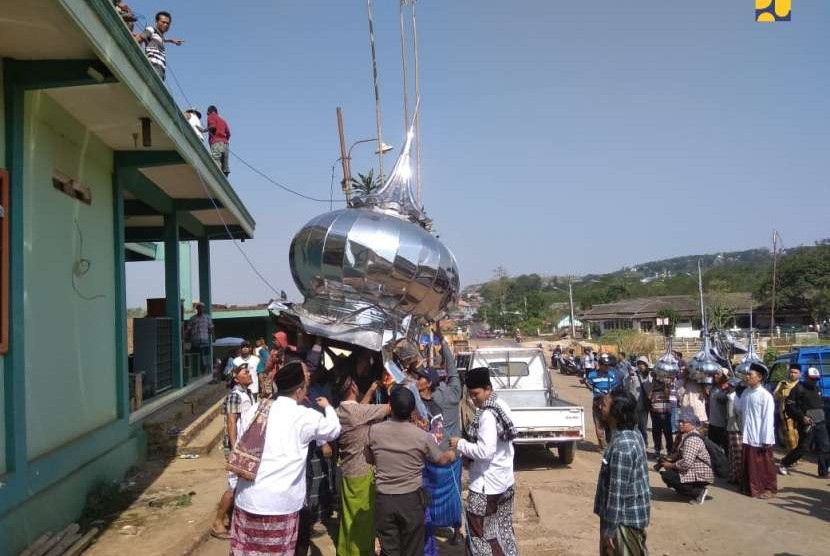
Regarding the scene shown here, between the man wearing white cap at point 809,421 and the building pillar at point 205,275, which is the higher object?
the building pillar at point 205,275

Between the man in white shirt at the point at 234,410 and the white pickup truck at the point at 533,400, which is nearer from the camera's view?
the man in white shirt at the point at 234,410

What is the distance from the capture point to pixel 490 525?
13.9 feet

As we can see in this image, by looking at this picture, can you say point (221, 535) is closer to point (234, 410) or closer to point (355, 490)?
point (234, 410)

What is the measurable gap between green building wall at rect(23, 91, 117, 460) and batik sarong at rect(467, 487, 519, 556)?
3.83 m

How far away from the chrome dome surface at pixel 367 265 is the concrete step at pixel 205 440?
391 centimetres

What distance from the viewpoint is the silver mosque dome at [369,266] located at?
549 centimetres

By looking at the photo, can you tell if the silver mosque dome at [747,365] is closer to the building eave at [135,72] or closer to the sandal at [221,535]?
the sandal at [221,535]

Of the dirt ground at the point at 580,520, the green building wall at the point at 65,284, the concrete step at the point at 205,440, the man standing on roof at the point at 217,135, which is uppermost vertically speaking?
the man standing on roof at the point at 217,135

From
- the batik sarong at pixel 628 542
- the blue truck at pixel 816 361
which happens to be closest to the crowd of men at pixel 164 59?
the batik sarong at pixel 628 542

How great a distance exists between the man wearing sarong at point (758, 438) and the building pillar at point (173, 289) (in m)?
9.09

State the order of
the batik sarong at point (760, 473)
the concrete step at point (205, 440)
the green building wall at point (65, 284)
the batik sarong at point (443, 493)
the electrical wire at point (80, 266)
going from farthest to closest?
1. the concrete step at point (205, 440)
2. the batik sarong at point (760, 473)
3. the electrical wire at point (80, 266)
4. the green building wall at point (65, 284)
5. the batik sarong at point (443, 493)

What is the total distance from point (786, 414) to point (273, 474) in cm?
883

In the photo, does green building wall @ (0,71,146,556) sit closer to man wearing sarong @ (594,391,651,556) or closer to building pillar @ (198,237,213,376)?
man wearing sarong @ (594,391,651,556)

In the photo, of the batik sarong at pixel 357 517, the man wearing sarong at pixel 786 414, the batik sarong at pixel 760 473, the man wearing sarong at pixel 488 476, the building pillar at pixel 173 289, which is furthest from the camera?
the building pillar at pixel 173 289
